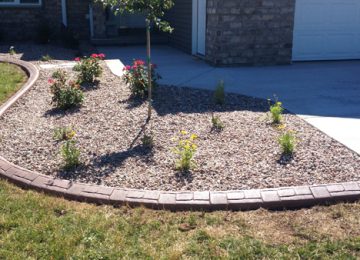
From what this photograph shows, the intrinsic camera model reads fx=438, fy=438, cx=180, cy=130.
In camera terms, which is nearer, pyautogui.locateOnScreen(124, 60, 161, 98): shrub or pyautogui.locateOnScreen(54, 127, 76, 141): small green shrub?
pyautogui.locateOnScreen(54, 127, 76, 141): small green shrub

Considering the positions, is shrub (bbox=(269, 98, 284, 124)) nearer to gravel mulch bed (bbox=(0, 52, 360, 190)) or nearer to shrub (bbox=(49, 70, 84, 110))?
gravel mulch bed (bbox=(0, 52, 360, 190))

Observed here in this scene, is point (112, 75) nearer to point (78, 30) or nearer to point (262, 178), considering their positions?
point (262, 178)

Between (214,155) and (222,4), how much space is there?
21.4ft

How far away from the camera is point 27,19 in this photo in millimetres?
16156

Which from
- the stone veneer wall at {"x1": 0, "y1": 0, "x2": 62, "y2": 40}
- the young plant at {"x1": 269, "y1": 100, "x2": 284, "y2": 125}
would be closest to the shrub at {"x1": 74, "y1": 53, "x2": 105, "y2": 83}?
the young plant at {"x1": 269, "y1": 100, "x2": 284, "y2": 125}

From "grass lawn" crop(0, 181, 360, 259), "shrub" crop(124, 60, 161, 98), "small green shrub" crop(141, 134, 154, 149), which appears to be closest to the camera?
"grass lawn" crop(0, 181, 360, 259)

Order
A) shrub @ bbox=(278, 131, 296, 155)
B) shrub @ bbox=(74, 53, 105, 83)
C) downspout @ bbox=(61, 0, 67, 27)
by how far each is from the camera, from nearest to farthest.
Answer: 1. shrub @ bbox=(278, 131, 296, 155)
2. shrub @ bbox=(74, 53, 105, 83)
3. downspout @ bbox=(61, 0, 67, 27)

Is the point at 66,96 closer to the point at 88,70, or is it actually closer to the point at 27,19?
the point at 88,70

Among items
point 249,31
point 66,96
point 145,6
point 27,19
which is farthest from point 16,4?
point 145,6

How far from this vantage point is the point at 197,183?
465cm

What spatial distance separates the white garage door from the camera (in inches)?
481

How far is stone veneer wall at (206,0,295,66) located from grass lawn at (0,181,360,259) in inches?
301

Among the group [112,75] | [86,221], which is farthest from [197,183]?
[112,75]

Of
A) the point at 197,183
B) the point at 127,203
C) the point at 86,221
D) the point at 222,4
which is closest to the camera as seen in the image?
the point at 86,221
